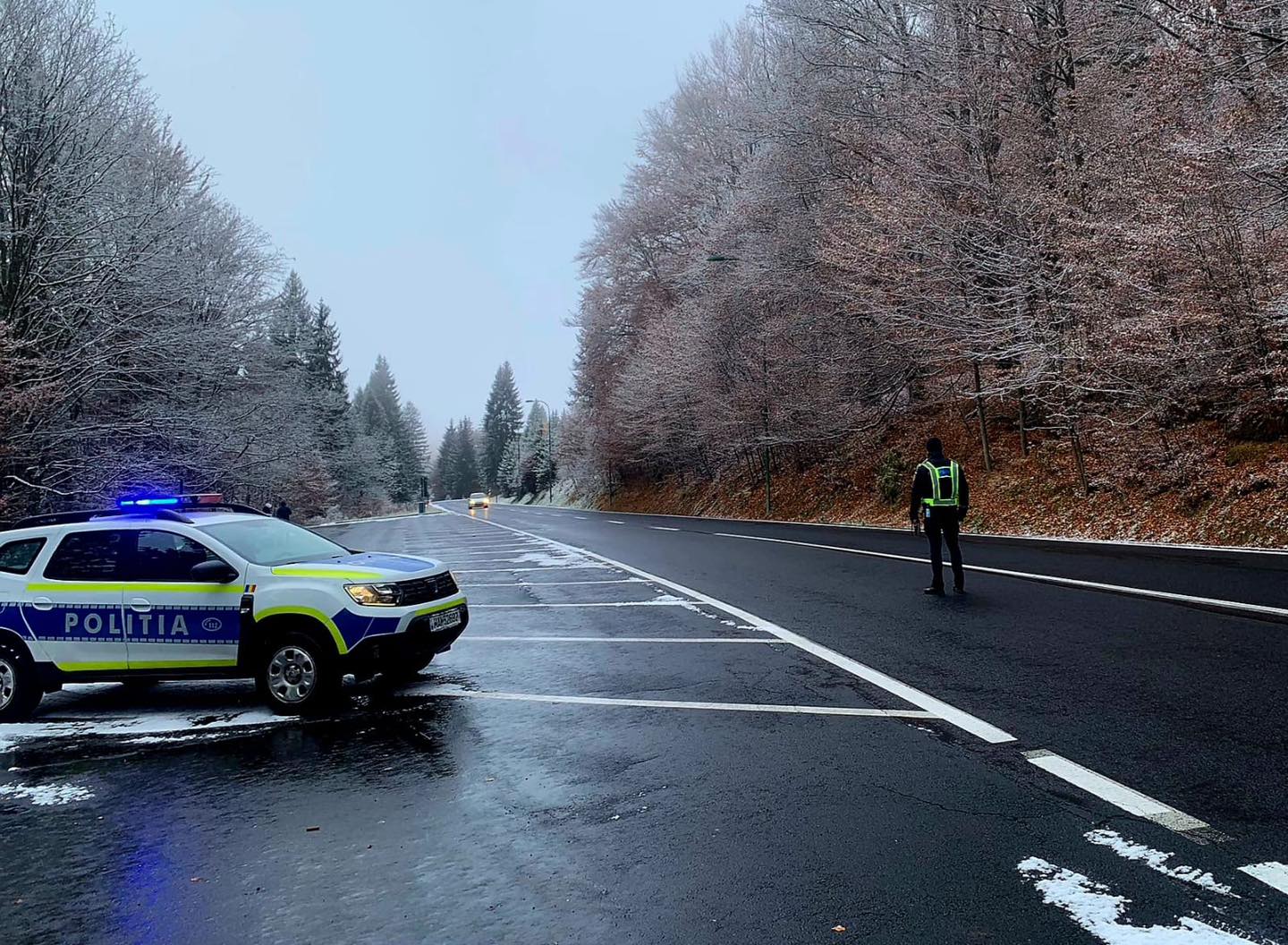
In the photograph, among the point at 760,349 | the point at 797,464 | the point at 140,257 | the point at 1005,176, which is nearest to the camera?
the point at 140,257

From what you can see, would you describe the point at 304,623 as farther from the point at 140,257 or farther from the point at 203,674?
the point at 140,257

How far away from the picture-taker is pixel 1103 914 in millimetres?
3051

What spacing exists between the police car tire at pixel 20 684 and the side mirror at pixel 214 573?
1674 millimetres

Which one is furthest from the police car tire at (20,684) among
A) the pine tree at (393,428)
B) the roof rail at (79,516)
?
the pine tree at (393,428)

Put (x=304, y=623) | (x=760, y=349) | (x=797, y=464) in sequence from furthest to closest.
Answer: (x=797, y=464) → (x=760, y=349) → (x=304, y=623)

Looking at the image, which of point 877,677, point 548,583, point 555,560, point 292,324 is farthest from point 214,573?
point 292,324

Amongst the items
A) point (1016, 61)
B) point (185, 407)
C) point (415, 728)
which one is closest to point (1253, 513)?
point (1016, 61)

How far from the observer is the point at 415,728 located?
6.04 metres

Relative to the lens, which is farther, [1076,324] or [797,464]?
[797,464]

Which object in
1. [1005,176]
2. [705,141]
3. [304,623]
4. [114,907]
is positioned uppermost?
[705,141]

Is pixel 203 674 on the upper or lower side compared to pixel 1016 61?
lower

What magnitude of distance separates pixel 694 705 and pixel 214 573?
12.6 ft

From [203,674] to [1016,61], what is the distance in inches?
842

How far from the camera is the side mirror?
6.68 metres
